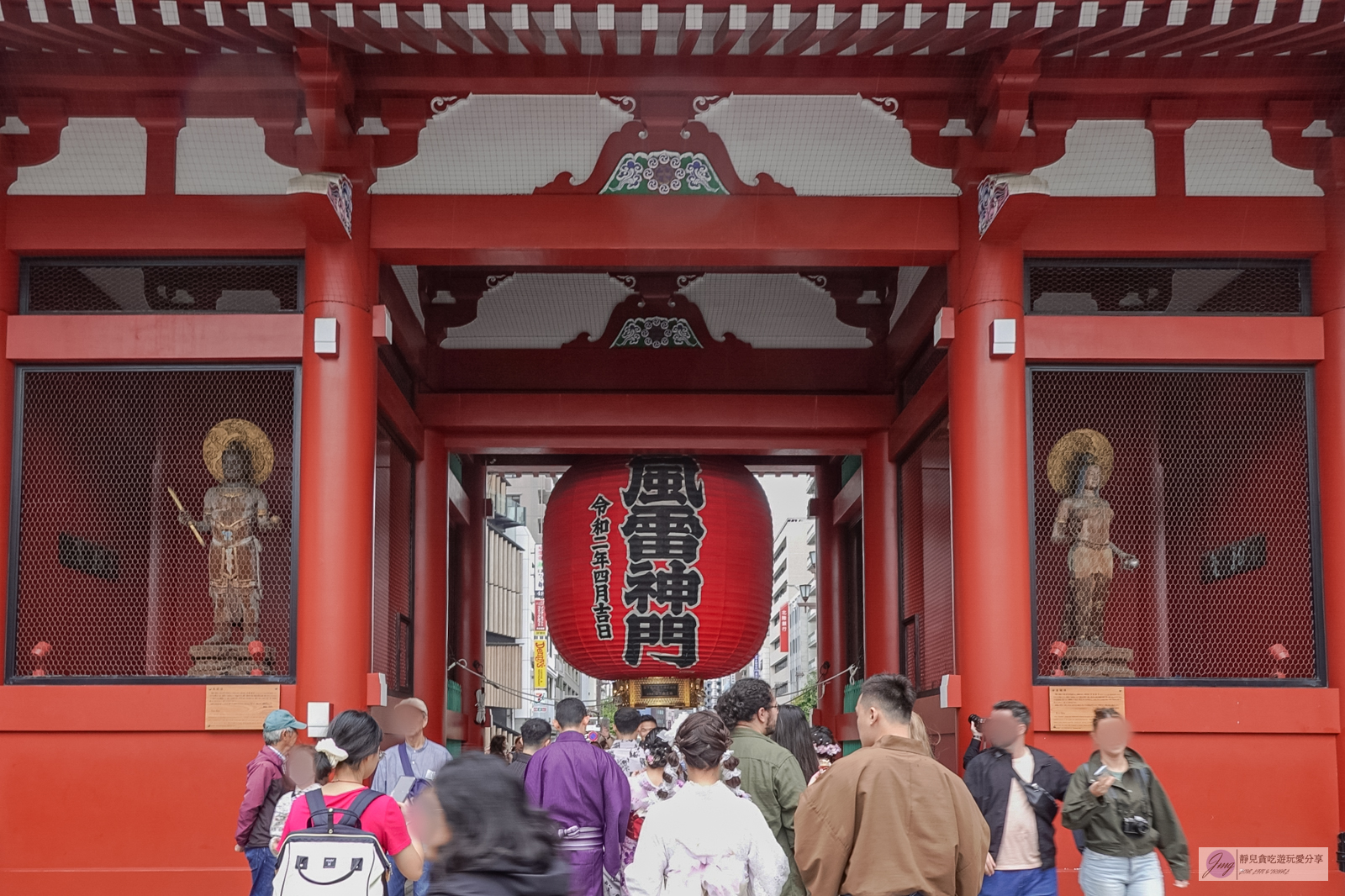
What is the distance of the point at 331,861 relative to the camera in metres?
3.62

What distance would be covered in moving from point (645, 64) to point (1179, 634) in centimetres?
520

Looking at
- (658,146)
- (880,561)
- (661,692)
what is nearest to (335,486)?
(658,146)

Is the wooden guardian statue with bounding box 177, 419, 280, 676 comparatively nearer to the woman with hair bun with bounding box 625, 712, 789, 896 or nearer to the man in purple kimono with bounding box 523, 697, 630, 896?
the man in purple kimono with bounding box 523, 697, 630, 896

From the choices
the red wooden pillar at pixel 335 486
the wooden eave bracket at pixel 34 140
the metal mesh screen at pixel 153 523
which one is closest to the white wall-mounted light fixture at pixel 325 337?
the red wooden pillar at pixel 335 486

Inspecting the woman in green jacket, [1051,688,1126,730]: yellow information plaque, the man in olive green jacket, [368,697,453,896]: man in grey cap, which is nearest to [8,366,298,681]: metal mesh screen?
[368,697,453,896]: man in grey cap

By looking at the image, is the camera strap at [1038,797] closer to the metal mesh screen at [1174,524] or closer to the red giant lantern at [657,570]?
the metal mesh screen at [1174,524]

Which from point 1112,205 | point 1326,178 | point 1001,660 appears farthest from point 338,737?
point 1326,178

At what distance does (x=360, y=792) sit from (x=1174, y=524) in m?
7.09

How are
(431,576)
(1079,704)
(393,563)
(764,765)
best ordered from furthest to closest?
A: (431,576) < (393,563) < (1079,704) < (764,765)

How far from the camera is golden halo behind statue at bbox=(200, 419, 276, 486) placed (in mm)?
8750

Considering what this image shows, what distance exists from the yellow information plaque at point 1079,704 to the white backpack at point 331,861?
459 centimetres

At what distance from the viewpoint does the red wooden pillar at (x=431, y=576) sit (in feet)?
35.9

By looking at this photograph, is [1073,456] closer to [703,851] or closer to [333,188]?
[333,188]

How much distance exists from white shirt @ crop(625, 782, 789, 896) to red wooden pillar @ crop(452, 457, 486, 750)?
9.00 meters
